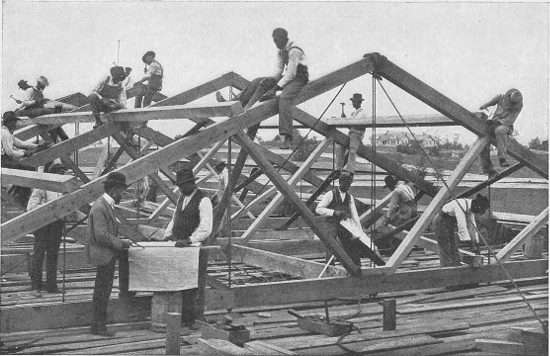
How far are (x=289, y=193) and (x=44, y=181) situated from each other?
7.88 feet

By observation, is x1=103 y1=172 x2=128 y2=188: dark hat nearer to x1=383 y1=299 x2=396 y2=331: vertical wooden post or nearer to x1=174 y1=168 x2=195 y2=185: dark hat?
x1=174 y1=168 x2=195 y2=185: dark hat

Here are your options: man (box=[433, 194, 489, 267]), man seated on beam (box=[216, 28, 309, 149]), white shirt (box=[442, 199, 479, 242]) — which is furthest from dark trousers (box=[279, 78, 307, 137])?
man (box=[433, 194, 489, 267])

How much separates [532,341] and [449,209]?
3.92 metres

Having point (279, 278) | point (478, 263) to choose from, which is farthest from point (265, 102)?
point (478, 263)

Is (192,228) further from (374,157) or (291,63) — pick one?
(374,157)

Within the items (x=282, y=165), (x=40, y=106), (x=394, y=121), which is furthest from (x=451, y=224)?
(x=40, y=106)

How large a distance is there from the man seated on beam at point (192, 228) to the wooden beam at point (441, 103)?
2487mm

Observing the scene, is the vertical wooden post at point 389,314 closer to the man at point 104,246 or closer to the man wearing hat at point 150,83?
the man at point 104,246

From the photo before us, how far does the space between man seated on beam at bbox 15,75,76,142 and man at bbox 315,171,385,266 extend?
188 inches

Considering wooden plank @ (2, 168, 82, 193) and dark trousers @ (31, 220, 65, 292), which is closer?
wooden plank @ (2, 168, 82, 193)

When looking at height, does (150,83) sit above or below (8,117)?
above

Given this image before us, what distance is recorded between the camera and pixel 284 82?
7.61m

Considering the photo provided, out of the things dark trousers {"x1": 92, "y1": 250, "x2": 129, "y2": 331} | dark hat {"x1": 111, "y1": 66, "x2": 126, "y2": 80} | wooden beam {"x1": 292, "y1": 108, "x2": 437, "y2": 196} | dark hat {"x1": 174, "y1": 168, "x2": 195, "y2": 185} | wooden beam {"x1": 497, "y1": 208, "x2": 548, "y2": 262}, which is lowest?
dark trousers {"x1": 92, "y1": 250, "x2": 129, "y2": 331}

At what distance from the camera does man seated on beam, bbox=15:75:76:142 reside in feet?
36.0
